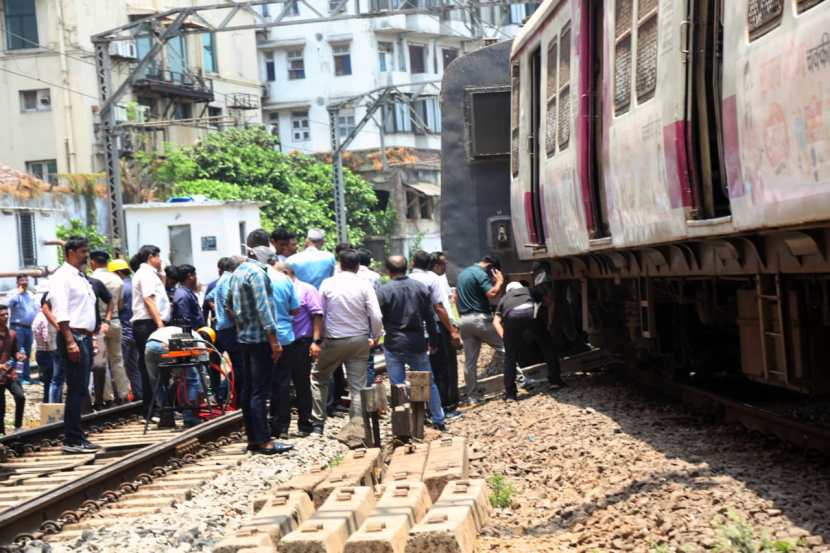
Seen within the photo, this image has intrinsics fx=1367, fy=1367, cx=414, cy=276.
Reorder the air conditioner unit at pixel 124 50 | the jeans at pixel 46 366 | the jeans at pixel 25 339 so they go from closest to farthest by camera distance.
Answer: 1. the jeans at pixel 46 366
2. the jeans at pixel 25 339
3. the air conditioner unit at pixel 124 50

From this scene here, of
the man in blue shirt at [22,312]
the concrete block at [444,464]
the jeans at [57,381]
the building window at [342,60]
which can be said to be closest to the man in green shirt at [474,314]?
the jeans at [57,381]

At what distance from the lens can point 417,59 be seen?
6125 cm

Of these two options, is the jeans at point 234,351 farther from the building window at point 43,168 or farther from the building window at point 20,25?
→ the building window at point 20,25

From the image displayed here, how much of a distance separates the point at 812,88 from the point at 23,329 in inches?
711

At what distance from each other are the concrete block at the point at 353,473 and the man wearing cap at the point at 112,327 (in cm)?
603

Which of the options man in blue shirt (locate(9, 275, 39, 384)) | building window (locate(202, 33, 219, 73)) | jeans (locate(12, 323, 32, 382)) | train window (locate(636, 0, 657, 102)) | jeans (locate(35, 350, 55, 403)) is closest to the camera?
train window (locate(636, 0, 657, 102))

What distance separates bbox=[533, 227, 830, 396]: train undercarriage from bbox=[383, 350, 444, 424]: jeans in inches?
72.4

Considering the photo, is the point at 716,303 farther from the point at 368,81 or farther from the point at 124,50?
the point at 368,81

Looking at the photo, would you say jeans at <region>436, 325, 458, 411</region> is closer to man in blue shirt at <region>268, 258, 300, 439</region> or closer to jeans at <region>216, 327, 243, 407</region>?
jeans at <region>216, 327, 243, 407</region>

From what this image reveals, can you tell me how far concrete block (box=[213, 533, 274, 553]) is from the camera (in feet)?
21.3

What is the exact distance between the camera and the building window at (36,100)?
46062mm

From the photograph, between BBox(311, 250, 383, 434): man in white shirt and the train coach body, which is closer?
the train coach body

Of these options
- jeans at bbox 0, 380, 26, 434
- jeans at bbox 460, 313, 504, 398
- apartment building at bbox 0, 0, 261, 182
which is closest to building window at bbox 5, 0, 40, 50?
apartment building at bbox 0, 0, 261, 182

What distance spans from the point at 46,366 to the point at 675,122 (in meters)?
10.3
